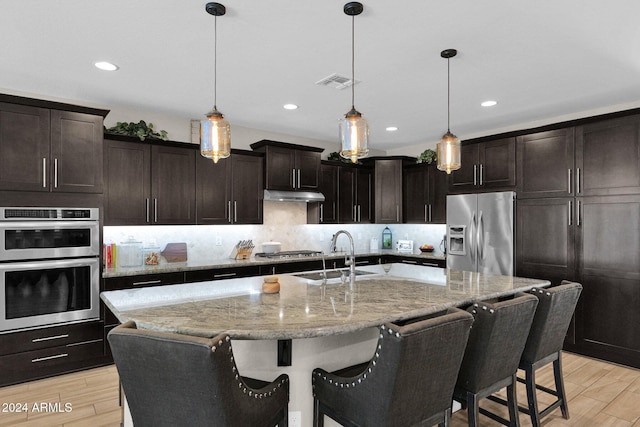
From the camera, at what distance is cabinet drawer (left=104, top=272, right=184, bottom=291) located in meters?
3.84

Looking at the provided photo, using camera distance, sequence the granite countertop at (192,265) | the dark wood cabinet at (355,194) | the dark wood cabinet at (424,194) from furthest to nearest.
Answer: the dark wood cabinet at (355,194) < the dark wood cabinet at (424,194) < the granite countertop at (192,265)

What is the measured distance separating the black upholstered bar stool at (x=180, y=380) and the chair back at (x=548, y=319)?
180 centimetres

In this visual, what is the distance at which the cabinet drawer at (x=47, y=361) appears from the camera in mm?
3346

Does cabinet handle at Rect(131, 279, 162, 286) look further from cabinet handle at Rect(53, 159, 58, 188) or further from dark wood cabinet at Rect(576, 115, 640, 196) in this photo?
dark wood cabinet at Rect(576, 115, 640, 196)

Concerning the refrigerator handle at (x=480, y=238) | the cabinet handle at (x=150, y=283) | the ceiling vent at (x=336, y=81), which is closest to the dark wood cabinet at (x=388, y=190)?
the refrigerator handle at (x=480, y=238)

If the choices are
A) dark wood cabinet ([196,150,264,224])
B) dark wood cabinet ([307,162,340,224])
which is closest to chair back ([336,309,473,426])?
dark wood cabinet ([196,150,264,224])

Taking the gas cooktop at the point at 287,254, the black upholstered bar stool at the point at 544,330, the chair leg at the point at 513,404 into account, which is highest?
the gas cooktop at the point at 287,254

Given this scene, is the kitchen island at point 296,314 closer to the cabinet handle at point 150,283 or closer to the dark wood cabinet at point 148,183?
the cabinet handle at point 150,283

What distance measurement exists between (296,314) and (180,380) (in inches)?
25.3

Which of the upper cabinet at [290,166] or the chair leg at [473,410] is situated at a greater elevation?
the upper cabinet at [290,166]

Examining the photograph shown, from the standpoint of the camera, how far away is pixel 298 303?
7.02 ft

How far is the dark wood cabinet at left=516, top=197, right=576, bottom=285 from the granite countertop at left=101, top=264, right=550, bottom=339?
1.64m

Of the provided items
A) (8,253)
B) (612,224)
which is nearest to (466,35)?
(612,224)

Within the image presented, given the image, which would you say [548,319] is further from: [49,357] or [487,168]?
[49,357]
